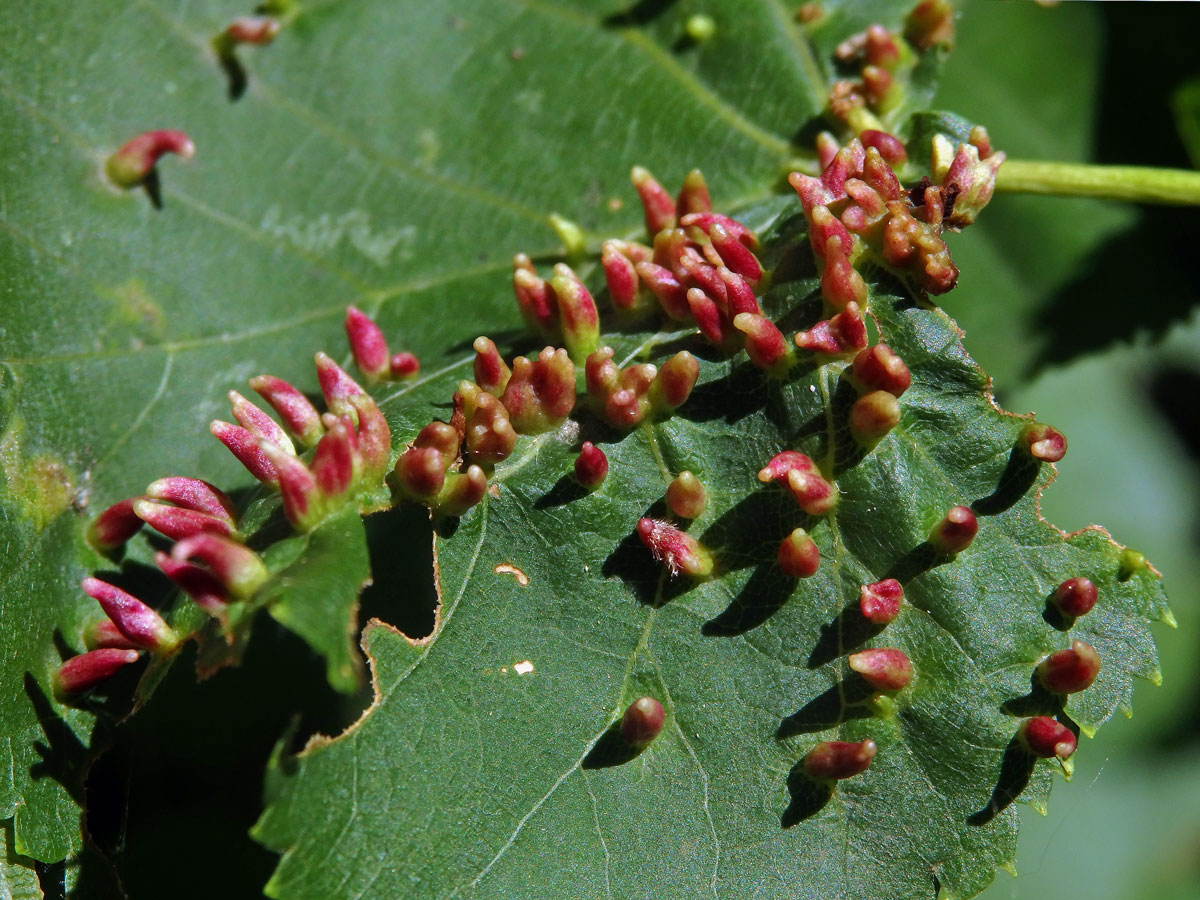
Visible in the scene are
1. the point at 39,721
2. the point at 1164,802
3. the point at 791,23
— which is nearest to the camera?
the point at 39,721

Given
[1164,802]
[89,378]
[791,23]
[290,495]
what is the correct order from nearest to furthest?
1. [290,495]
2. [89,378]
3. [791,23]
4. [1164,802]

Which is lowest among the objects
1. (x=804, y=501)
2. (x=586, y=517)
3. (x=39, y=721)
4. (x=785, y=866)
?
(x=39, y=721)

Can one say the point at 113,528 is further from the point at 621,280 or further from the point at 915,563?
the point at 915,563

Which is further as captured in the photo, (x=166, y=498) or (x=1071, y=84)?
(x=1071, y=84)

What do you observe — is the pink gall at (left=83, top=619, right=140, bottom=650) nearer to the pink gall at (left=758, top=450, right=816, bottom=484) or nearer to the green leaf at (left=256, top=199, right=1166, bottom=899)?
the green leaf at (left=256, top=199, right=1166, bottom=899)

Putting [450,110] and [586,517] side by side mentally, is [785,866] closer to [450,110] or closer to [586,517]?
[586,517]

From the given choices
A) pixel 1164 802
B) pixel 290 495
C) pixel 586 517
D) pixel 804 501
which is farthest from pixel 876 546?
pixel 1164 802

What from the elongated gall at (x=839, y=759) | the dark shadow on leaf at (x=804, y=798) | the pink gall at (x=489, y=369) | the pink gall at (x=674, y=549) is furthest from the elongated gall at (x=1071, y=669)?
the pink gall at (x=489, y=369)

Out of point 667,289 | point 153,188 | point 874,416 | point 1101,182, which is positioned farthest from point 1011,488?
point 153,188
